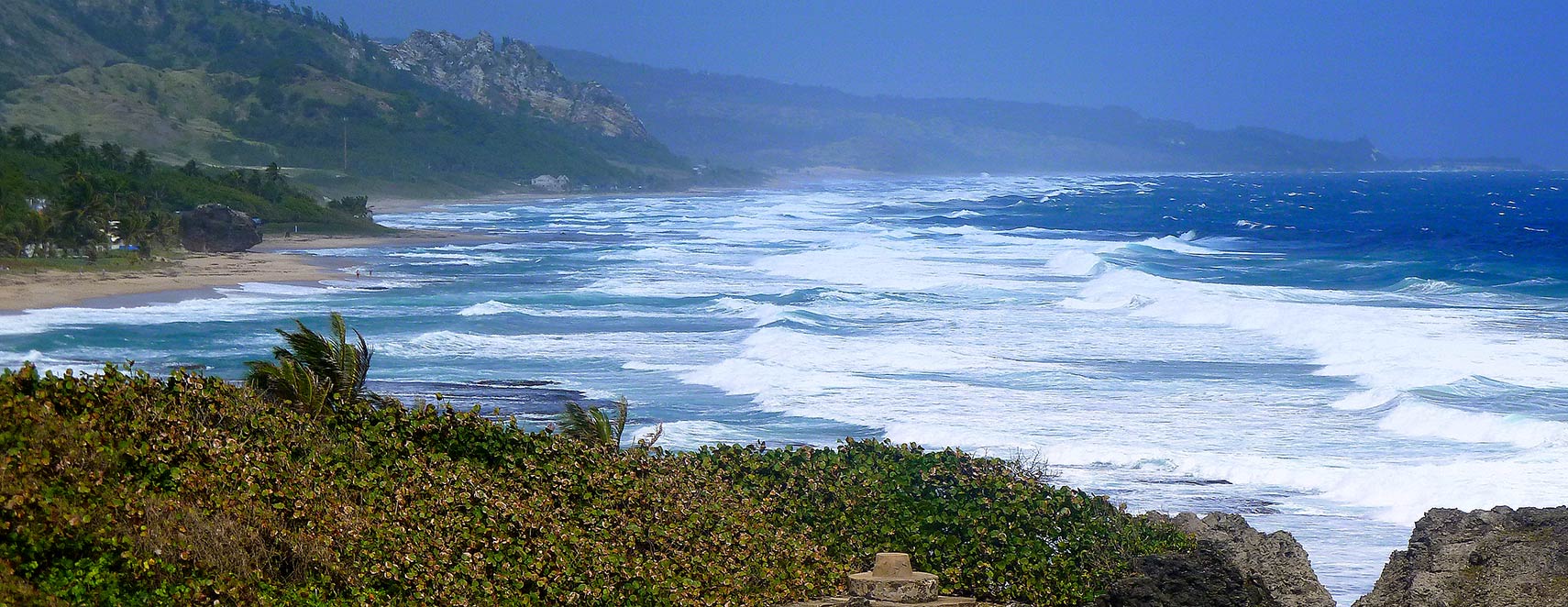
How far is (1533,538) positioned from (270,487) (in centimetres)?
798

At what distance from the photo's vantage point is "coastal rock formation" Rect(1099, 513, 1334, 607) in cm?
983

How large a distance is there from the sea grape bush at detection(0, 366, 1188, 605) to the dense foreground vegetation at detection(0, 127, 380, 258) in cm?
3876

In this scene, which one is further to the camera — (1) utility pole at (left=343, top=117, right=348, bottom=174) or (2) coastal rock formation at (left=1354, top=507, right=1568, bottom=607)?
(1) utility pole at (left=343, top=117, right=348, bottom=174)

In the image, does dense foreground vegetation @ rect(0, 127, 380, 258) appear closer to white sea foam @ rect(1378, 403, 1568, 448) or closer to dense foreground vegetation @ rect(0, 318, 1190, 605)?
white sea foam @ rect(1378, 403, 1568, 448)

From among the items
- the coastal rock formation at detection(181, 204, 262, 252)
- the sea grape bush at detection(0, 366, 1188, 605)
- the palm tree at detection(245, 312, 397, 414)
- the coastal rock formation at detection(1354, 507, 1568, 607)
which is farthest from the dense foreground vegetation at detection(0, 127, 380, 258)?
the coastal rock formation at detection(1354, 507, 1568, 607)

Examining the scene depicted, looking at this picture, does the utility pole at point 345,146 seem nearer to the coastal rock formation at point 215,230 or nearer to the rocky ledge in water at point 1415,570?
the coastal rock formation at point 215,230

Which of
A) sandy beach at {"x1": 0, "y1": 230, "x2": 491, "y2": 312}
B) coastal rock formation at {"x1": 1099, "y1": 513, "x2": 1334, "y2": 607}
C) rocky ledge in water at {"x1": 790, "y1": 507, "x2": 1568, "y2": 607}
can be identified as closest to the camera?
rocky ledge in water at {"x1": 790, "y1": 507, "x2": 1568, "y2": 607}

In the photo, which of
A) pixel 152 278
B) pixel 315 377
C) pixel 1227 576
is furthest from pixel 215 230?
pixel 1227 576

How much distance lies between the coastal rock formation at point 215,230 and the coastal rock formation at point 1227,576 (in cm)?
5274

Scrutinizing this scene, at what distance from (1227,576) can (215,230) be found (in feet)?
179

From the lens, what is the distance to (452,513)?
359 inches

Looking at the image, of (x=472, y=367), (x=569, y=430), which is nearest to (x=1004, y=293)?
(x=472, y=367)

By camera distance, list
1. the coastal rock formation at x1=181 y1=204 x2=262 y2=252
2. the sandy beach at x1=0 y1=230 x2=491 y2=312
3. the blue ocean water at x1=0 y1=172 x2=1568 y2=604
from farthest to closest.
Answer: the coastal rock formation at x1=181 y1=204 x2=262 y2=252
the sandy beach at x1=0 y1=230 x2=491 y2=312
the blue ocean water at x1=0 y1=172 x2=1568 y2=604

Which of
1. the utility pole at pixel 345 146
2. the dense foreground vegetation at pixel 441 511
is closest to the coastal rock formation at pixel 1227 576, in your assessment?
the dense foreground vegetation at pixel 441 511
